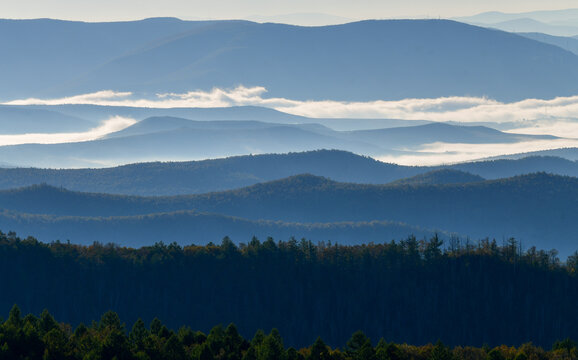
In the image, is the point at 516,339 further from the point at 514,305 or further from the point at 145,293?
the point at 145,293

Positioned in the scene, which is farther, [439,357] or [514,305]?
[514,305]

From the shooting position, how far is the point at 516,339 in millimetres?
188375

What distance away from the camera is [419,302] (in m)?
197

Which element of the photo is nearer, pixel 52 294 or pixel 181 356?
pixel 181 356

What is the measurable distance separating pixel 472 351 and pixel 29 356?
50457 mm

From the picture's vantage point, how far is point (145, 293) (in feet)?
651

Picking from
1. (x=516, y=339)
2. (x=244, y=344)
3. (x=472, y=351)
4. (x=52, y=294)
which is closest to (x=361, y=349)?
(x=244, y=344)

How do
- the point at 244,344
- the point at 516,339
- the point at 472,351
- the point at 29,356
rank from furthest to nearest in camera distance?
the point at 516,339 → the point at 472,351 → the point at 244,344 → the point at 29,356

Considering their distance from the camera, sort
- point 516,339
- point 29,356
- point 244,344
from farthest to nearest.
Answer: point 516,339, point 244,344, point 29,356

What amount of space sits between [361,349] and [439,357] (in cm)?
727

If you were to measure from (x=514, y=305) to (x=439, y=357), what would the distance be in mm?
94659

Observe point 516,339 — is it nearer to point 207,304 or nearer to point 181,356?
point 207,304

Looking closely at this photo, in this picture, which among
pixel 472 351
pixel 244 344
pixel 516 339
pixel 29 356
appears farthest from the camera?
pixel 516 339

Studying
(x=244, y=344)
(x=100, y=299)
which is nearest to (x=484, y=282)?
(x=100, y=299)
